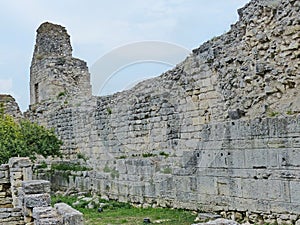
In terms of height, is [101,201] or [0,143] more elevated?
[0,143]

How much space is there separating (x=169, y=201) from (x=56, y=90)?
12.9 metres

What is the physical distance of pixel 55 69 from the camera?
2298 centimetres

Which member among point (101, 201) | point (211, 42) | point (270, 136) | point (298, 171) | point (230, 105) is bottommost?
point (101, 201)

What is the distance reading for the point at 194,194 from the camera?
1003cm

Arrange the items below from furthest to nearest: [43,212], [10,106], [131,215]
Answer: [10,106] < [131,215] < [43,212]

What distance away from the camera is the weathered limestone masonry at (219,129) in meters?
7.99

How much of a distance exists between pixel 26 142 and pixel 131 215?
7388 millimetres

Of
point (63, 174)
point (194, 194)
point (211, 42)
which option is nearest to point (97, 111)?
point (63, 174)

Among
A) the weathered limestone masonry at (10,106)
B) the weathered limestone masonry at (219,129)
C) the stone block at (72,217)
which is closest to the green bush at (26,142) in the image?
the weathered limestone masonry at (219,129)

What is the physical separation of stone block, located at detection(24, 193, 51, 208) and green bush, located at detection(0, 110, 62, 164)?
27.6ft

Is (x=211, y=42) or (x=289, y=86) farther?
(x=211, y=42)

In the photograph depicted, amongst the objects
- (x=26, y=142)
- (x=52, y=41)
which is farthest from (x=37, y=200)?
(x=52, y=41)

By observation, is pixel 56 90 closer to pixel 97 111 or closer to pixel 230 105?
pixel 97 111

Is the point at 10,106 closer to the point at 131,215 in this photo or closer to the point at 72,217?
the point at 131,215
